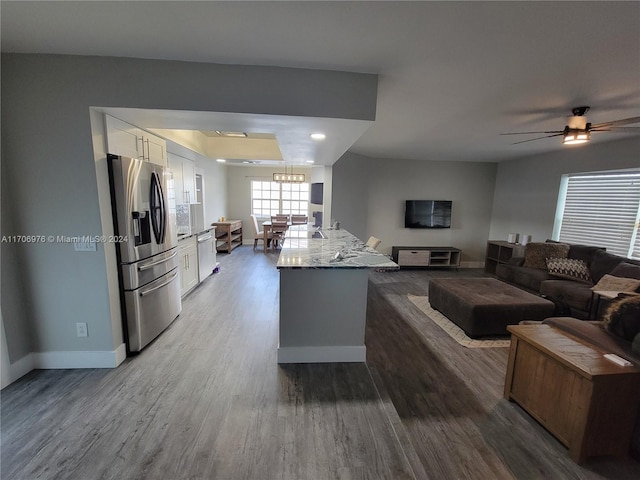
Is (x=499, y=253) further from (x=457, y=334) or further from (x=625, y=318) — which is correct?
(x=625, y=318)

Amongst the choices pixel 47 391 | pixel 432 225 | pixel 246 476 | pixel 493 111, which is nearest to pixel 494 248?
pixel 432 225

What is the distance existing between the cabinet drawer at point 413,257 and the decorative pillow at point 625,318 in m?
4.07

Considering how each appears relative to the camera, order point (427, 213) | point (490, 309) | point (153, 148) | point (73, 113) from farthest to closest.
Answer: point (427, 213) → point (490, 309) → point (153, 148) → point (73, 113)

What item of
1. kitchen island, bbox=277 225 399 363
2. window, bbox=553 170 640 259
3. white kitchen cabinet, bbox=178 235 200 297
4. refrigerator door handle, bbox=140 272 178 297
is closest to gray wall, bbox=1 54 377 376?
refrigerator door handle, bbox=140 272 178 297

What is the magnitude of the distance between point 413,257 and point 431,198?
60.1 inches

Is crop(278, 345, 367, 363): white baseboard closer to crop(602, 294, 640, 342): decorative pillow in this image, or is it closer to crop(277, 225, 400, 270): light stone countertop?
crop(277, 225, 400, 270): light stone countertop

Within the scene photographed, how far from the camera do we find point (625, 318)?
175 cm

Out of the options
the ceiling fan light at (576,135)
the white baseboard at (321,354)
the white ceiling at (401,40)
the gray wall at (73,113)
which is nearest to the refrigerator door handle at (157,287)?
the gray wall at (73,113)

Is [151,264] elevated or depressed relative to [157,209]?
depressed

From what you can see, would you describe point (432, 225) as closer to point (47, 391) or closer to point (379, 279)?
point (379, 279)

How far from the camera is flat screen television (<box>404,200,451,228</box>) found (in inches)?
243

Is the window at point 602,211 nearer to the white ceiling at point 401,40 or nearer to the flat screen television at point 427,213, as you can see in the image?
the flat screen television at point 427,213

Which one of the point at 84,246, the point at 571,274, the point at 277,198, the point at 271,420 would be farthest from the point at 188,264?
the point at 571,274

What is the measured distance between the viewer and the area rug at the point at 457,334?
9.44 feet
